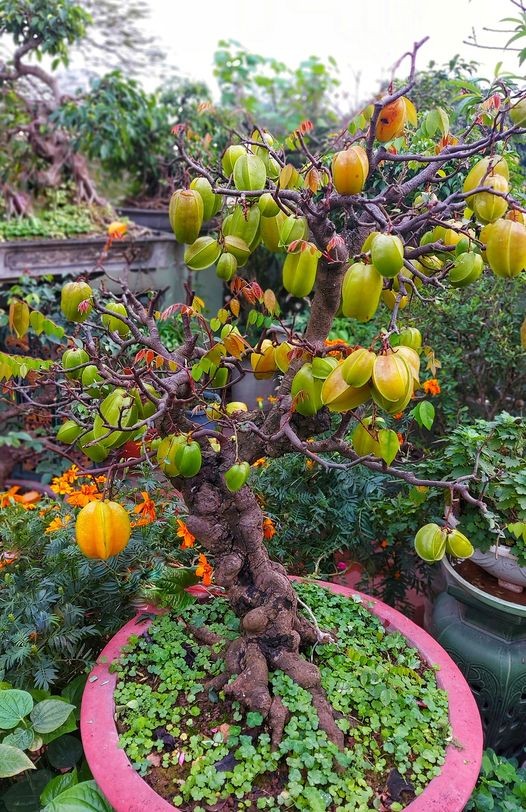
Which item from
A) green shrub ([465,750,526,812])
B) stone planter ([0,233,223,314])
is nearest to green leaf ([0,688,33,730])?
green shrub ([465,750,526,812])

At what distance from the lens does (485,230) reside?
927 mm

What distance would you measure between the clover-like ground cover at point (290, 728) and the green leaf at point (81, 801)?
13 centimetres

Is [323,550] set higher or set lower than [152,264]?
lower

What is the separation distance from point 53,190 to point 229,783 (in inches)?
164

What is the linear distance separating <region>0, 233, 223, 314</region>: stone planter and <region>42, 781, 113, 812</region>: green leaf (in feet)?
6.80

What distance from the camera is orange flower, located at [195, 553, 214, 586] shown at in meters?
1.61

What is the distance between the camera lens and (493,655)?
1.68 meters

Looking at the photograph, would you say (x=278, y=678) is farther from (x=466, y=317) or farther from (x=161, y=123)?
(x=161, y=123)

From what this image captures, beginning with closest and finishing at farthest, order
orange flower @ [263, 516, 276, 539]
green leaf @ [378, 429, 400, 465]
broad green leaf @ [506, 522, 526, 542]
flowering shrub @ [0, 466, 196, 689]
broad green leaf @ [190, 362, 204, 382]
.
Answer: green leaf @ [378, 429, 400, 465], broad green leaf @ [190, 362, 204, 382], flowering shrub @ [0, 466, 196, 689], broad green leaf @ [506, 522, 526, 542], orange flower @ [263, 516, 276, 539]

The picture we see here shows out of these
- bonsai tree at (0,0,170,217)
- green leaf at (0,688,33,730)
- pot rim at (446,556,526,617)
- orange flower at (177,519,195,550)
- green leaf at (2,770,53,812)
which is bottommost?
green leaf at (2,770,53,812)

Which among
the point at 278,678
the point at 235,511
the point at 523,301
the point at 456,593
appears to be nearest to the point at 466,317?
the point at 523,301

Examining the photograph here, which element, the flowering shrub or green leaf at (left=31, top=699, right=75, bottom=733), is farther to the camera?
the flowering shrub

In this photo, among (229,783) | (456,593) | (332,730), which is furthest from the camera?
(456,593)

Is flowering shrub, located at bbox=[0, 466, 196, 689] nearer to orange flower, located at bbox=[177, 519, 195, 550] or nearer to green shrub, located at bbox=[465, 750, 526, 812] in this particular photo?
orange flower, located at bbox=[177, 519, 195, 550]
